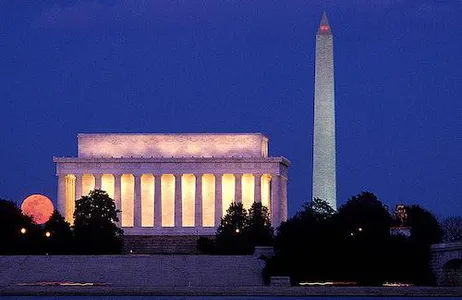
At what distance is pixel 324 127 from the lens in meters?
170

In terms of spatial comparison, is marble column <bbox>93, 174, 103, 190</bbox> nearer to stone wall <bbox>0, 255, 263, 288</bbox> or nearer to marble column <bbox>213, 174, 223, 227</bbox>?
marble column <bbox>213, 174, 223, 227</bbox>

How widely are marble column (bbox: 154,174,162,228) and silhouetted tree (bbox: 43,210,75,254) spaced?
34.9m

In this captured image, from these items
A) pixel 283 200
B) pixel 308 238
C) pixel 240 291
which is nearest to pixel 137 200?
pixel 283 200

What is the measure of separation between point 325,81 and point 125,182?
30.4m

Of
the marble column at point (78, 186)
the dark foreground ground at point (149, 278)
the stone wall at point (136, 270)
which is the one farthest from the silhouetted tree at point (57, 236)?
the marble column at point (78, 186)

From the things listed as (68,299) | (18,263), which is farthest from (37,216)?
(68,299)

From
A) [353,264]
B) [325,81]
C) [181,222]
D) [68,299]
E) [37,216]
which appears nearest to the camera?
[68,299]

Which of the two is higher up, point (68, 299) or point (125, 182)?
point (125, 182)

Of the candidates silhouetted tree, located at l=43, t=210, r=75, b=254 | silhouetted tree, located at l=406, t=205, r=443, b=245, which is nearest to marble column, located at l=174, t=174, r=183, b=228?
silhouetted tree, located at l=406, t=205, r=443, b=245

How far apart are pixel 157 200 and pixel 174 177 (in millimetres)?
3014

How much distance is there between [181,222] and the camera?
7338 inches

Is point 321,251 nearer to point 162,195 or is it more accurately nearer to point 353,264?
point 353,264

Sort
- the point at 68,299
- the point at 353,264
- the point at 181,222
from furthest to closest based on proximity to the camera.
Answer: the point at 181,222 → the point at 353,264 → the point at 68,299

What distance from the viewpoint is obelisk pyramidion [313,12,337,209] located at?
16888 centimetres
